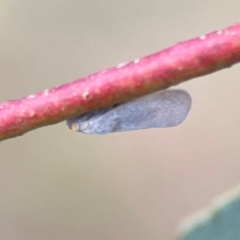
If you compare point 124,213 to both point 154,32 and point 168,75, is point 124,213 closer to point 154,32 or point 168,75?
point 154,32

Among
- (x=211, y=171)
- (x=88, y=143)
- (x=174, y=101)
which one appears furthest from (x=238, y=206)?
(x=174, y=101)

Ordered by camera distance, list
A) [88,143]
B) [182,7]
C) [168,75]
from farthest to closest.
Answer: [88,143] → [182,7] → [168,75]

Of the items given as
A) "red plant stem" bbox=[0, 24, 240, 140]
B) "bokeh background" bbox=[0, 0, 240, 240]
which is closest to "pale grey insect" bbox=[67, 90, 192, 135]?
"red plant stem" bbox=[0, 24, 240, 140]

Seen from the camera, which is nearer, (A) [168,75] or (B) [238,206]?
(A) [168,75]

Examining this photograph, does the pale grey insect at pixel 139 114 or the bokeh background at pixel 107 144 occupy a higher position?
the bokeh background at pixel 107 144

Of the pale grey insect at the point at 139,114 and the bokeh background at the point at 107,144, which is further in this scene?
the bokeh background at the point at 107,144

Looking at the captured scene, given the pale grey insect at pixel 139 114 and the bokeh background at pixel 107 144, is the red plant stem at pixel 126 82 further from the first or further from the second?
the bokeh background at pixel 107 144

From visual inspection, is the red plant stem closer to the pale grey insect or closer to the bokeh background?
the pale grey insect

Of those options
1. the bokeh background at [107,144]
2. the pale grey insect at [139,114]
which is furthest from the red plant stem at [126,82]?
the bokeh background at [107,144]
